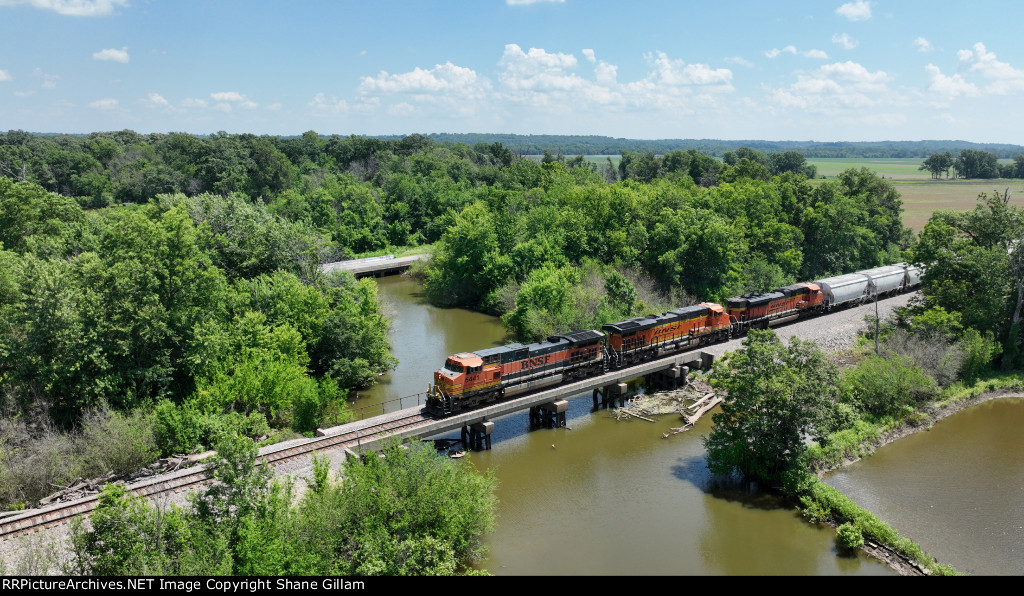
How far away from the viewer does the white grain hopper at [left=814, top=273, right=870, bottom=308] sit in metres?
51.2

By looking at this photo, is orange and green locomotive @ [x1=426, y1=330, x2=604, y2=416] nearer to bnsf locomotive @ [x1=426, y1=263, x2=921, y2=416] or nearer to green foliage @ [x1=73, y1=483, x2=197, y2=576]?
bnsf locomotive @ [x1=426, y1=263, x2=921, y2=416]

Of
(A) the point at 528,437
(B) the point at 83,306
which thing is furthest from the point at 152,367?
(A) the point at 528,437

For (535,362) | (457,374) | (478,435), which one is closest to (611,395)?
(535,362)

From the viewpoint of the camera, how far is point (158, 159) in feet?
377

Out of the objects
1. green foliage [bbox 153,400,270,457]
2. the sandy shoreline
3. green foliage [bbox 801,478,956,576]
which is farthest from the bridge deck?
green foliage [bbox 801,478,956,576]

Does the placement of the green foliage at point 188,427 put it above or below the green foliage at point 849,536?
above

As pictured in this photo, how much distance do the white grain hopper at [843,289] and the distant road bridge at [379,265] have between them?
43845 mm

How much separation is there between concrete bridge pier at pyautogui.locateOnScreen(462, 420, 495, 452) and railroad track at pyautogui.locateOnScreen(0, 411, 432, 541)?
2749 millimetres

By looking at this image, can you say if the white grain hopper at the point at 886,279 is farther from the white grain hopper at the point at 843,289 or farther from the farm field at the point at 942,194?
the farm field at the point at 942,194

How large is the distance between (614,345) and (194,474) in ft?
78.5

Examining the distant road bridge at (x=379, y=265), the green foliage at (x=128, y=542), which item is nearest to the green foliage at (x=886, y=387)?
the green foliage at (x=128, y=542)

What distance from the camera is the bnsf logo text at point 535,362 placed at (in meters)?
34.3

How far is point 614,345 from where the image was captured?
3838 centimetres
